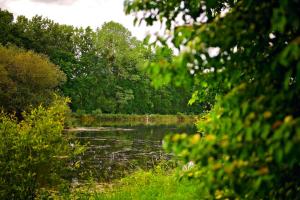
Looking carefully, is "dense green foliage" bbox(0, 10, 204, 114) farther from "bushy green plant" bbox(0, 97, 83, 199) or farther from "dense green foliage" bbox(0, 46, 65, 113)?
"bushy green plant" bbox(0, 97, 83, 199)

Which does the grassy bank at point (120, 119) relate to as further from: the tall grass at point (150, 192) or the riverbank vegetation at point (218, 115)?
the riverbank vegetation at point (218, 115)

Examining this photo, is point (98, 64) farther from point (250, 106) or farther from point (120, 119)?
point (250, 106)

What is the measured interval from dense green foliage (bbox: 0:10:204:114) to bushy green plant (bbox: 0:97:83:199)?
2058 inches

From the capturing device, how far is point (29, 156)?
10102 mm

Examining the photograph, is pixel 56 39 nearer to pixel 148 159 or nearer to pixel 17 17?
pixel 17 17

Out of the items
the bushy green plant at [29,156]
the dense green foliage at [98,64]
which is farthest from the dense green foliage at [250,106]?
the dense green foliage at [98,64]

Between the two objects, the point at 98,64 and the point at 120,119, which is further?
the point at 98,64

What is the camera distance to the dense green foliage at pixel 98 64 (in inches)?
2712

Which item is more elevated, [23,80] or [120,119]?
[23,80]

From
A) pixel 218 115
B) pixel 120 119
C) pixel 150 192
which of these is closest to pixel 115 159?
pixel 150 192

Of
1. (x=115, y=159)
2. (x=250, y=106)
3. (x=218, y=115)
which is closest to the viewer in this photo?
(x=250, y=106)

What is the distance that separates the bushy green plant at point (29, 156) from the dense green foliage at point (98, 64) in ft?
171

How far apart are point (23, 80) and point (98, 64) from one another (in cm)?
3549

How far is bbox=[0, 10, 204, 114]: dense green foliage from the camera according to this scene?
2712 inches
